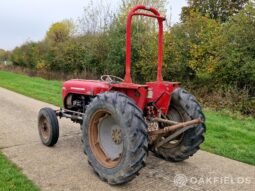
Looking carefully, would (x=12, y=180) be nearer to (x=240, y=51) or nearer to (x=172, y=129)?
(x=172, y=129)

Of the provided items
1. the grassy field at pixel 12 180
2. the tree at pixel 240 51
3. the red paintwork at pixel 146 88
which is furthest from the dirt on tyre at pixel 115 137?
the tree at pixel 240 51

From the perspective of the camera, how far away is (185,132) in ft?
13.6

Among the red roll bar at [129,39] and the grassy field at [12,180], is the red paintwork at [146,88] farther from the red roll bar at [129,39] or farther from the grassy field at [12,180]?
the grassy field at [12,180]

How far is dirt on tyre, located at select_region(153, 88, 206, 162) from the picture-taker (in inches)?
162

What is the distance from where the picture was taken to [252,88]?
995cm

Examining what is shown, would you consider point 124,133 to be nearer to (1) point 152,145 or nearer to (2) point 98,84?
(1) point 152,145

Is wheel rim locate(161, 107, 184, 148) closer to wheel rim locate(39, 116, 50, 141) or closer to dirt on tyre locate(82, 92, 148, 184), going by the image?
dirt on tyre locate(82, 92, 148, 184)

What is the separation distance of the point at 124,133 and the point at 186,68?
30.9ft

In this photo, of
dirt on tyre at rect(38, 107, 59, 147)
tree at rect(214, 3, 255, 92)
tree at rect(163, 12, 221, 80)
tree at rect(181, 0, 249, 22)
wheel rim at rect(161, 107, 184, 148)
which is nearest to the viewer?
wheel rim at rect(161, 107, 184, 148)

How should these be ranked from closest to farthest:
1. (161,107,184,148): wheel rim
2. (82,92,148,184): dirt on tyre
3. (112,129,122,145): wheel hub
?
(82,92,148,184): dirt on tyre, (112,129,122,145): wheel hub, (161,107,184,148): wheel rim

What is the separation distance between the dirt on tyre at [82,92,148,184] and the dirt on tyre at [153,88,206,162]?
37.0 inches

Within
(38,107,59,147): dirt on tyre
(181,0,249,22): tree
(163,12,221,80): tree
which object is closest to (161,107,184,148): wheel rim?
(38,107,59,147): dirt on tyre

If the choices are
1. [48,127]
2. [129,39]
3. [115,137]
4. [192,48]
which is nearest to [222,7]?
[192,48]

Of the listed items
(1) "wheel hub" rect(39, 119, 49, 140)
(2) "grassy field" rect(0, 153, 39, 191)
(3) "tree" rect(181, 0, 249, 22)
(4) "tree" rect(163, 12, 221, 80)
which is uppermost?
(3) "tree" rect(181, 0, 249, 22)
